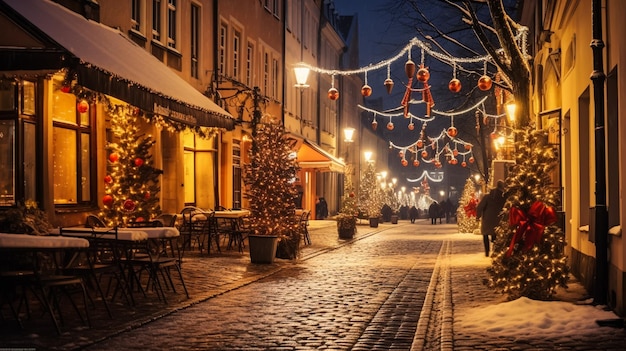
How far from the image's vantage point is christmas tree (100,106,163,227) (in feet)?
59.8

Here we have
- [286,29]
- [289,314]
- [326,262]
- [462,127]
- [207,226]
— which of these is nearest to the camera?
[289,314]

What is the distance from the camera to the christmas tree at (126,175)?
1822 centimetres

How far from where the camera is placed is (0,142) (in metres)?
15.5

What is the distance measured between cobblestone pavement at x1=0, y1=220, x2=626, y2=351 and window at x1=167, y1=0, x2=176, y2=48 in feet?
25.0

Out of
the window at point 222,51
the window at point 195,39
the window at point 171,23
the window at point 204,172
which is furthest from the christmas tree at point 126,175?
the window at point 222,51

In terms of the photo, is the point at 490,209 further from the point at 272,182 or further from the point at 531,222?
the point at 531,222

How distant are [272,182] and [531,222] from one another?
8.71 metres

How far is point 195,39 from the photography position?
2741 centimetres

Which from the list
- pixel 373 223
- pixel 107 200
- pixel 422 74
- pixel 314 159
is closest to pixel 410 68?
pixel 422 74

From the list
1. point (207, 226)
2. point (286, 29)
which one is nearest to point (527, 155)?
point (207, 226)

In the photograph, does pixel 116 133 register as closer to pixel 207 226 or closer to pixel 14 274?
pixel 207 226

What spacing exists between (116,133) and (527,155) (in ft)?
28.1

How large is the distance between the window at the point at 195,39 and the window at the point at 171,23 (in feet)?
5.63

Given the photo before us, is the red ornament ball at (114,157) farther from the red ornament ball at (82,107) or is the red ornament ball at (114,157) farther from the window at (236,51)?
the window at (236,51)
